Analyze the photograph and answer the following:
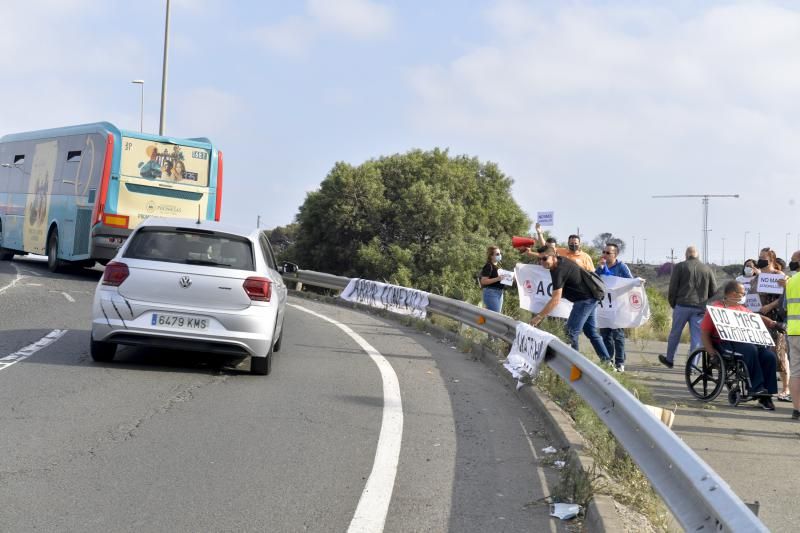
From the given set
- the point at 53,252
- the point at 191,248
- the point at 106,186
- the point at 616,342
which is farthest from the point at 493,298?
the point at 53,252

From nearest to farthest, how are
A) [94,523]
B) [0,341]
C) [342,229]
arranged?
[94,523] < [0,341] < [342,229]

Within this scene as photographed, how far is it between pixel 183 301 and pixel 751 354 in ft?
20.7

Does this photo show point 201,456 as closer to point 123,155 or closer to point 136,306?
point 136,306

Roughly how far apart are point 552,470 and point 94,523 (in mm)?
3148

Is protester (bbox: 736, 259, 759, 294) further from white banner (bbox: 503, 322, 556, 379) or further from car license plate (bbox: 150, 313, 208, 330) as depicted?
car license plate (bbox: 150, 313, 208, 330)

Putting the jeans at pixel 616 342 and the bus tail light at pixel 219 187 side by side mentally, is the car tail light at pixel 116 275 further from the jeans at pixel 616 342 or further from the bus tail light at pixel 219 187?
the bus tail light at pixel 219 187

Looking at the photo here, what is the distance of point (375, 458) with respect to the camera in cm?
662

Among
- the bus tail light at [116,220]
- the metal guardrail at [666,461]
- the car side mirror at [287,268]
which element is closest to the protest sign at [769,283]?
the metal guardrail at [666,461]

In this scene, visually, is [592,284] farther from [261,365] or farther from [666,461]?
[666,461]

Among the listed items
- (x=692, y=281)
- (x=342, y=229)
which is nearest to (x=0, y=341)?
(x=692, y=281)

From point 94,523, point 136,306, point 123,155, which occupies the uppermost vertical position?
point 123,155

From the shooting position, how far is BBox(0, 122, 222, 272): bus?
20.7 meters

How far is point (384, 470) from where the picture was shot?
20.7 feet

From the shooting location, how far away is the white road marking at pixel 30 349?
970cm
